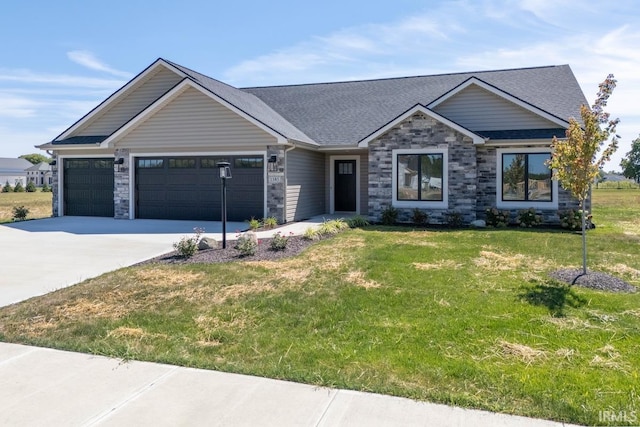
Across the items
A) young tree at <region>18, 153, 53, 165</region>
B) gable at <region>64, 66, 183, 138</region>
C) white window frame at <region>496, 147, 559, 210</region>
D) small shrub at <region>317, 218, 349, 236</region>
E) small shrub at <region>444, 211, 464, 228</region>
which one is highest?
young tree at <region>18, 153, 53, 165</region>

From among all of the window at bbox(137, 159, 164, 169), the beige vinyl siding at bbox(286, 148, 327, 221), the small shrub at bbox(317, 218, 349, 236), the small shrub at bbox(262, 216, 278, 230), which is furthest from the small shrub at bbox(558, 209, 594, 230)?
the window at bbox(137, 159, 164, 169)

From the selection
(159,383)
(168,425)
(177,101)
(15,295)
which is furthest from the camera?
(177,101)

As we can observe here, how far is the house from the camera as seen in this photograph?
14562 millimetres

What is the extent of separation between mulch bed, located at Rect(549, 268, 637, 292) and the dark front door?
11299mm

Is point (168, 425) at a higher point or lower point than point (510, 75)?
lower

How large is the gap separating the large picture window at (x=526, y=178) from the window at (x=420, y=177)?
85.5 inches

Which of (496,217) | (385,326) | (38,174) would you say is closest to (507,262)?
(385,326)

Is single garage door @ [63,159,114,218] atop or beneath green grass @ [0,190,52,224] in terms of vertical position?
atop

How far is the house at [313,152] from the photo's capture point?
47.8 feet

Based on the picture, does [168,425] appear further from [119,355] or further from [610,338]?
[610,338]

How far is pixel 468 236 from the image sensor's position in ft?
39.6

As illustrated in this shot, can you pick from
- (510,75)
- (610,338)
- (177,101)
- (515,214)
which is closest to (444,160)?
(515,214)

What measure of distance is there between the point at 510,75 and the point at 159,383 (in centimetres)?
1830

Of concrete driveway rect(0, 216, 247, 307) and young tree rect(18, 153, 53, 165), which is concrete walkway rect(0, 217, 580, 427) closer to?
concrete driveway rect(0, 216, 247, 307)
